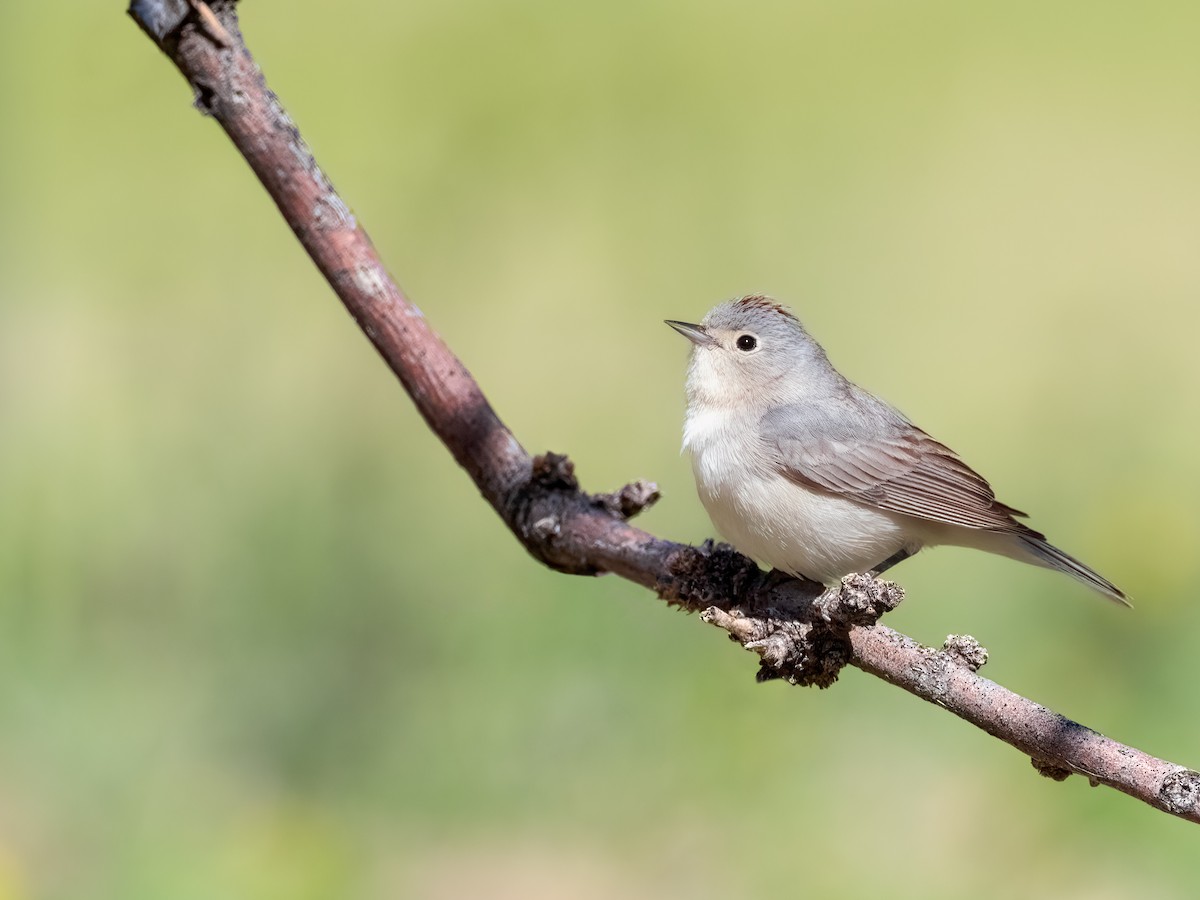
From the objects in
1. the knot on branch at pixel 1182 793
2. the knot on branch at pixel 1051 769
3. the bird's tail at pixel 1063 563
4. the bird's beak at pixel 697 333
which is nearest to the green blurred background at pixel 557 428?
the bird's tail at pixel 1063 563

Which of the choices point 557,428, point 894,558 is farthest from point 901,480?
point 557,428

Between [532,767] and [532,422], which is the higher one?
[532,422]

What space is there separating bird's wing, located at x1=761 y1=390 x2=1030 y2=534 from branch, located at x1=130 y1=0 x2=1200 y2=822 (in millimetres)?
384

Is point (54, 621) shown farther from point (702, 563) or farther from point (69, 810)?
point (702, 563)

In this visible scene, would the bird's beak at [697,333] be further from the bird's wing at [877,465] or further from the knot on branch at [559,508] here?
the knot on branch at [559,508]

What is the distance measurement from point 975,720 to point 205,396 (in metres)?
3.99

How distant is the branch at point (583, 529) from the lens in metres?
2.04

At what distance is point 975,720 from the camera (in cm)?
211

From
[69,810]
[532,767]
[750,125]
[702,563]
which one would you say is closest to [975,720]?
[702,563]

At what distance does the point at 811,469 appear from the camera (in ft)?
10.5

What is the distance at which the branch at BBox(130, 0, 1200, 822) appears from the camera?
204 cm

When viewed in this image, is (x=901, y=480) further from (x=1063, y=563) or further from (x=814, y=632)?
(x=814, y=632)

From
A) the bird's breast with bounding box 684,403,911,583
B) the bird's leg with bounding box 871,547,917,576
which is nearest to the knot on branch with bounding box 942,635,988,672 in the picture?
the bird's breast with bounding box 684,403,911,583

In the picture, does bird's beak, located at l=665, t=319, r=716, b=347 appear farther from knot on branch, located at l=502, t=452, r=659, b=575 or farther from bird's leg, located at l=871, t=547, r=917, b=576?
knot on branch, located at l=502, t=452, r=659, b=575
